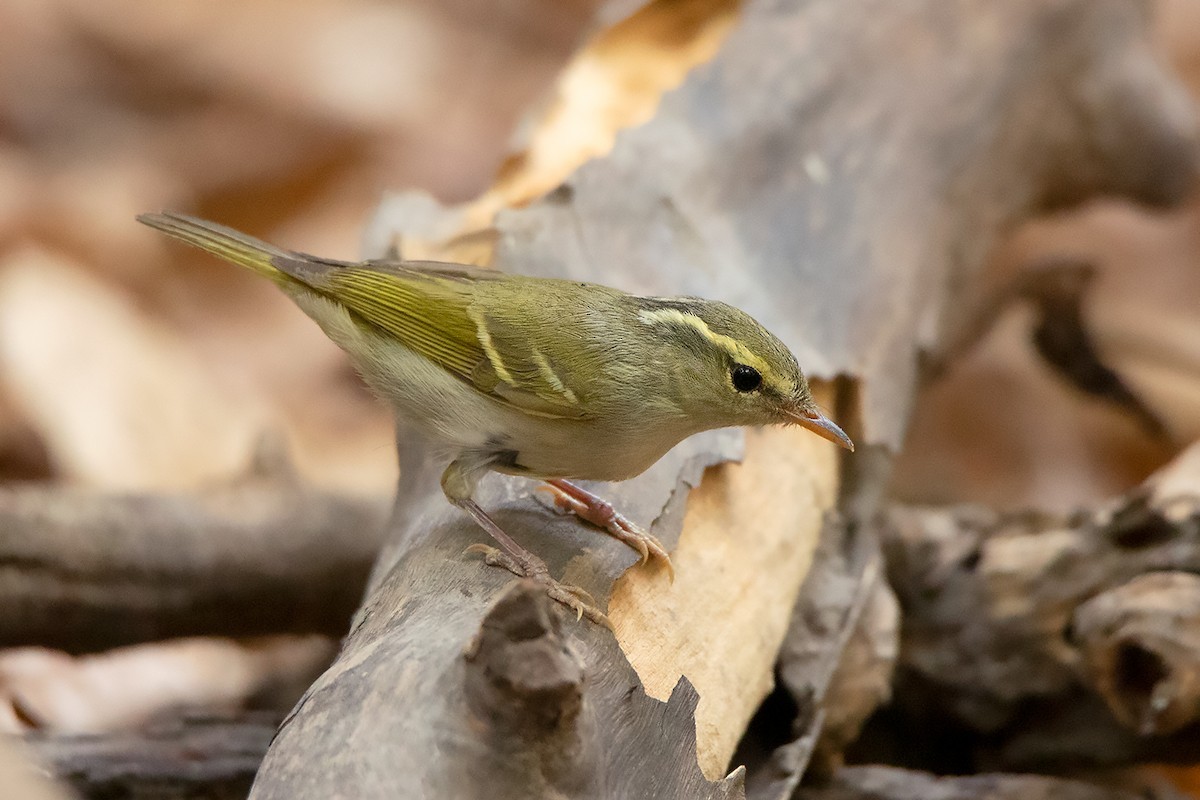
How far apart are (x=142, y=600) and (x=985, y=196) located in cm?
352

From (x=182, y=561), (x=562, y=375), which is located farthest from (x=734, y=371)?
(x=182, y=561)

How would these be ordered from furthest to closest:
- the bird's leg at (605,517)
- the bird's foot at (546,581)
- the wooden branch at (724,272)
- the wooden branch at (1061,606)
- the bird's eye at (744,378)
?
the wooden branch at (1061,606) < the bird's eye at (744,378) < the bird's leg at (605,517) < the bird's foot at (546,581) < the wooden branch at (724,272)

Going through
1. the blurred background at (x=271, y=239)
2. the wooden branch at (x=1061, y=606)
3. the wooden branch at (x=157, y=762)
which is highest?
the blurred background at (x=271, y=239)

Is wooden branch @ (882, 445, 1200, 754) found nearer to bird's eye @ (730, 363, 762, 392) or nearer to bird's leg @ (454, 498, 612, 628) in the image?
bird's eye @ (730, 363, 762, 392)

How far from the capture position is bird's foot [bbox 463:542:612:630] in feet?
7.97

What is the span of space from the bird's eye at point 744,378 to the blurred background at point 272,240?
302 cm

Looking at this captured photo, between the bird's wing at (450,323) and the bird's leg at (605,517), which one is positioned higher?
the bird's wing at (450,323)

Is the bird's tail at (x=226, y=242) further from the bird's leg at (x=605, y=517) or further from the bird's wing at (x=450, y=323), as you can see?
the bird's leg at (x=605, y=517)

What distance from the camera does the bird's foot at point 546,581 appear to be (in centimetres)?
243

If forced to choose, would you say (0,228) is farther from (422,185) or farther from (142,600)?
(142,600)

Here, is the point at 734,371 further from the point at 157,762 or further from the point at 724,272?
the point at 157,762

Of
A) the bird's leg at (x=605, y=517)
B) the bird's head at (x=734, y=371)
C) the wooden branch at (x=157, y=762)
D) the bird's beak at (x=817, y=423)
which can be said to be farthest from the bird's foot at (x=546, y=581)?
the wooden branch at (x=157, y=762)

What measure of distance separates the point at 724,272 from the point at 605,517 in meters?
1.20

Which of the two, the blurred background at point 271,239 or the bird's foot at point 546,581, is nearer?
the bird's foot at point 546,581
